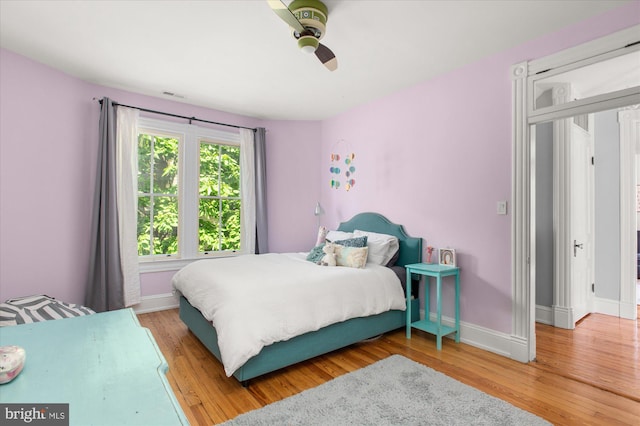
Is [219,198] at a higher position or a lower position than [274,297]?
higher

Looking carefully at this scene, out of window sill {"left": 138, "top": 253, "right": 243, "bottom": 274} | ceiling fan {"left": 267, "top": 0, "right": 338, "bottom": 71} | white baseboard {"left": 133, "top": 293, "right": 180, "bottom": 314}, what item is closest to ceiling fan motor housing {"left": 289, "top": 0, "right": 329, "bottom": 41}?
→ ceiling fan {"left": 267, "top": 0, "right": 338, "bottom": 71}

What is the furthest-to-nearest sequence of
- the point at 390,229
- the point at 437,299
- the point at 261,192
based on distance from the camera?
the point at 261,192, the point at 390,229, the point at 437,299

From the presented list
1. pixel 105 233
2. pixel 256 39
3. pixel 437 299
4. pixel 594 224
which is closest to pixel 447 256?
pixel 437 299

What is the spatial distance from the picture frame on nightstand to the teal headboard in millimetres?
290

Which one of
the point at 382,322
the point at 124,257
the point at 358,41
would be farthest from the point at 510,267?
the point at 124,257

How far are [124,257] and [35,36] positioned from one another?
2.23 m

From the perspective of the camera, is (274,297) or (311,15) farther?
→ (274,297)

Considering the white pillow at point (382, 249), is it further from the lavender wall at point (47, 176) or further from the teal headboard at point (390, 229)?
the lavender wall at point (47, 176)

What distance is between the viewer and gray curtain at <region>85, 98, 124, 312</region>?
11.4 ft

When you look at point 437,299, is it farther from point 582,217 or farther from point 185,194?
point 185,194

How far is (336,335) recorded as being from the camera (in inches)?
106

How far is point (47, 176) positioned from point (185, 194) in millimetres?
1386

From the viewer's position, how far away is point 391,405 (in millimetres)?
2002

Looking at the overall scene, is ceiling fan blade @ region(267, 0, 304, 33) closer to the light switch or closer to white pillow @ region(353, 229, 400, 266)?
the light switch
